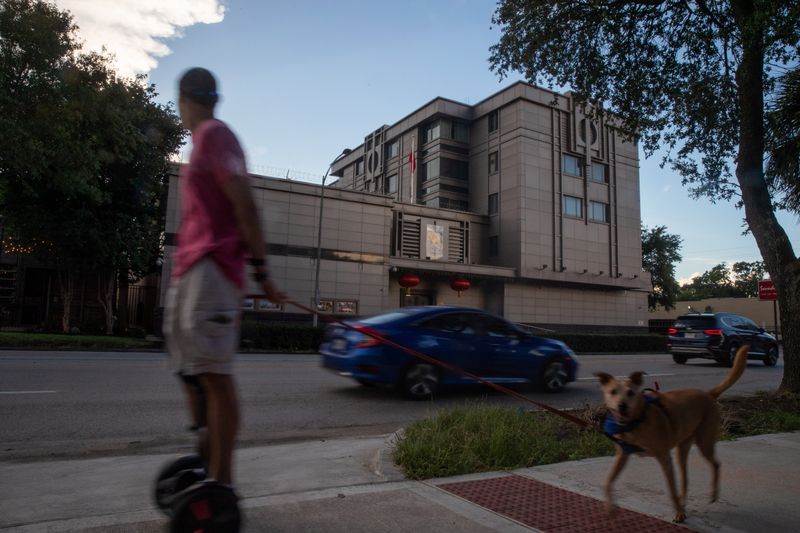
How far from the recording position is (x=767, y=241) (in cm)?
877

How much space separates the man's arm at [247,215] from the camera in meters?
2.32

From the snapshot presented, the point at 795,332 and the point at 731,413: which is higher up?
the point at 795,332

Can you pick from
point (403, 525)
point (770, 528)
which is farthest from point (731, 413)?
point (403, 525)

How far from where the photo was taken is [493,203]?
38.3 metres

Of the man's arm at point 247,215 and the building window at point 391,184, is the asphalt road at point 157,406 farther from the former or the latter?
the building window at point 391,184

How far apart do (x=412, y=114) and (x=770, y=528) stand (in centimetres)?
Result: 4350

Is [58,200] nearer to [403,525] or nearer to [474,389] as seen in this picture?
[474,389]

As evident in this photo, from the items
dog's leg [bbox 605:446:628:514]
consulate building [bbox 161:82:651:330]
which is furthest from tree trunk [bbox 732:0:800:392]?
consulate building [bbox 161:82:651:330]

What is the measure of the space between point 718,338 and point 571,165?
78.4 feet

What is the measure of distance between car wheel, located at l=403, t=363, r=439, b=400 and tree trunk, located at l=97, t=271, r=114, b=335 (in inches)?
935

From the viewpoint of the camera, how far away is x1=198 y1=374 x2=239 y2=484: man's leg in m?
2.31

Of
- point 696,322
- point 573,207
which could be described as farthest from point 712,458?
point 573,207

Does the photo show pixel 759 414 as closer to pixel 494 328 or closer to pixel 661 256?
pixel 494 328

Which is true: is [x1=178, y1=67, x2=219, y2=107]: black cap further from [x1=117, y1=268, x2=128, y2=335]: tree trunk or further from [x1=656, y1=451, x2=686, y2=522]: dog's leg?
[x1=117, y1=268, x2=128, y2=335]: tree trunk
